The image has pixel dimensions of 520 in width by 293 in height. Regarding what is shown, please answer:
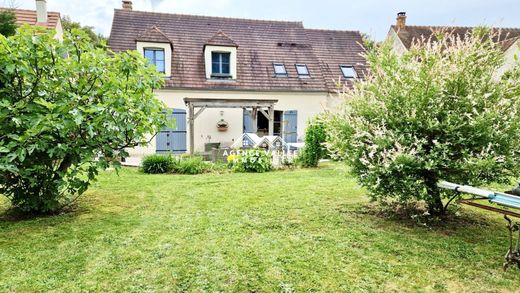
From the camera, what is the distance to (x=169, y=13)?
1603 centimetres

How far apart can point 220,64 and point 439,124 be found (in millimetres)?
11786

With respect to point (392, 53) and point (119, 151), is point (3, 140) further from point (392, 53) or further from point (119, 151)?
point (392, 53)

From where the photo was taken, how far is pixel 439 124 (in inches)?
149

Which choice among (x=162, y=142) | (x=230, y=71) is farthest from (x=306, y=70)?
(x=162, y=142)

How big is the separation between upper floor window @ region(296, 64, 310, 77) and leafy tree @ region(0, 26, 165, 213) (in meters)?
11.3

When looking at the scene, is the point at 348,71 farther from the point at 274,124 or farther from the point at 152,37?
the point at 152,37

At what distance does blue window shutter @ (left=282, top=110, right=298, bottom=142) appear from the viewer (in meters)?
15.0

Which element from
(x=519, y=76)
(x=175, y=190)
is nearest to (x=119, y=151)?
(x=175, y=190)

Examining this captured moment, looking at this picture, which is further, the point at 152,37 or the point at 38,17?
the point at 152,37

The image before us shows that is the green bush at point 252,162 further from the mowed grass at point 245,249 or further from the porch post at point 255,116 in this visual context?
the porch post at point 255,116

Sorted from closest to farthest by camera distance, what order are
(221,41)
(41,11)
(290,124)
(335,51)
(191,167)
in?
(191,167) < (41,11) < (221,41) < (290,124) < (335,51)

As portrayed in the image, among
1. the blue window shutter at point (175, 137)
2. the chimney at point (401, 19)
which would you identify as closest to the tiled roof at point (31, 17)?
the blue window shutter at point (175, 137)

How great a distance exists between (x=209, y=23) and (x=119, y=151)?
13.2 meters

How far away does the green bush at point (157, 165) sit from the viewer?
29.2 feet
